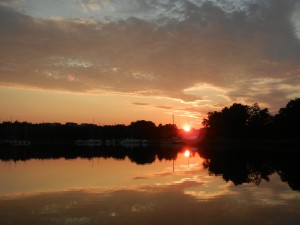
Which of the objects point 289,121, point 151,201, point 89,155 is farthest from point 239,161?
point 289,121

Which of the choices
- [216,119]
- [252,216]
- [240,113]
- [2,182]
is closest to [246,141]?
[240,113]

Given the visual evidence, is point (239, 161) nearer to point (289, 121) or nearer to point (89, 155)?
point (89, 155)

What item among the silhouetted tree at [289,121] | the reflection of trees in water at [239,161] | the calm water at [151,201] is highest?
the silhouetted tree at [289,121]

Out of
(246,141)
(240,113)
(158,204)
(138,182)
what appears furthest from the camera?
(240,113)

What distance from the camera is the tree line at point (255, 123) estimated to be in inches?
4870

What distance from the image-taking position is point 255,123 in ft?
463

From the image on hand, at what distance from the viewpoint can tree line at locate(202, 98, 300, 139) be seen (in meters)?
124

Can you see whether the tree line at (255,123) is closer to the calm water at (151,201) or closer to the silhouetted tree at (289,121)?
the silhouetted tree at (289,121)

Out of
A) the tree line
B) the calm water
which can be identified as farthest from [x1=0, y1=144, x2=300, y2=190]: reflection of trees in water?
the tree line

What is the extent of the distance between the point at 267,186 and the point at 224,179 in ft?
18.6

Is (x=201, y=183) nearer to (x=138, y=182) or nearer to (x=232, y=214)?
(x=138, y=182)

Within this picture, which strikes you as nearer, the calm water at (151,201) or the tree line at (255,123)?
the calm water at (151,201)

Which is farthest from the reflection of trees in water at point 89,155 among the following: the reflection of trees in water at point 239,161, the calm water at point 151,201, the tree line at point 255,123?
the tree line at point 255,123

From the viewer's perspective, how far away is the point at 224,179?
3797 cm
